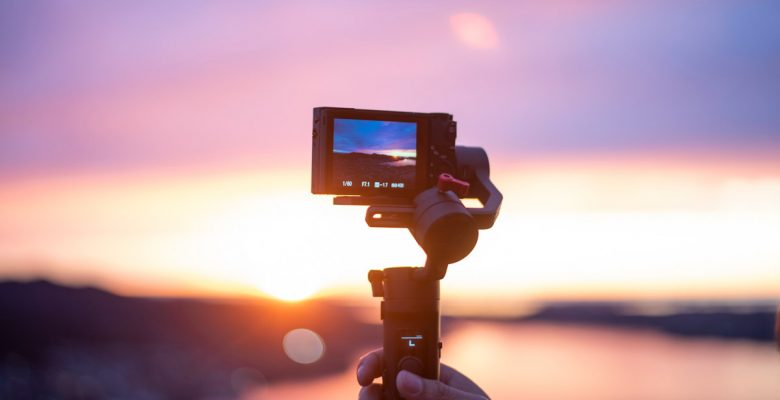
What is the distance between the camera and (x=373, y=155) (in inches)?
153

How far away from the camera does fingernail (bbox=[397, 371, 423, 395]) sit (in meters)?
3.57

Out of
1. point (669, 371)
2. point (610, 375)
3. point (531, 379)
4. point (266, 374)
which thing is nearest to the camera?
point (531, 379)

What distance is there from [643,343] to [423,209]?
111 meters

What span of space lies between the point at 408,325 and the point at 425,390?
353mm

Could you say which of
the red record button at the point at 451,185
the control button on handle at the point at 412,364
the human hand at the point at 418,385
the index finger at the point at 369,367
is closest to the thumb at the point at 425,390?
the human hand at the point at 418,385

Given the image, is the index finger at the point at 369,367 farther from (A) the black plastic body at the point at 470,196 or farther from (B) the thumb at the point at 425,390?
(A) the black plastic body at the point at 470,196

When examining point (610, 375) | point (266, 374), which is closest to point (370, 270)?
point (610, 375)

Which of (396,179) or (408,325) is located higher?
(396,179)

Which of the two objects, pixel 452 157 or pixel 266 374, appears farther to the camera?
pixel 266 374

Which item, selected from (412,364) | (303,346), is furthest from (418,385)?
(303,346)

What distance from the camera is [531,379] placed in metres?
62.0

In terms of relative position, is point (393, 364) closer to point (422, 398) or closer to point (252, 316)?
point (422, 398)

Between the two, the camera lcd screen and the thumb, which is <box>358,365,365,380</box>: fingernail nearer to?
the thumb

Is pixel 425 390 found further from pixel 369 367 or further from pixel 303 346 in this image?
pixel 303 346
